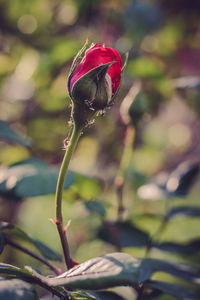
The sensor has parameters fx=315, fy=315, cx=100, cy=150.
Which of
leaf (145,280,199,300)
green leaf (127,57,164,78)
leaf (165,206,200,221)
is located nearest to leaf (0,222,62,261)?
leaf (145,280,199,300)

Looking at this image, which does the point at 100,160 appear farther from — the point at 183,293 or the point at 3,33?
the point at 183,293

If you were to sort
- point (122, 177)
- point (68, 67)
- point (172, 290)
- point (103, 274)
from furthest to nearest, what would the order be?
point (68, 67) → point (122, 177) → point (172, 290) → point (103, 274)

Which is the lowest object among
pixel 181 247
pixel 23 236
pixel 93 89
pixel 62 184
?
pixel 181 247

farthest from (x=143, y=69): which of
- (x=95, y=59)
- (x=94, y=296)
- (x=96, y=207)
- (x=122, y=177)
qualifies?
(x=94, y=296)

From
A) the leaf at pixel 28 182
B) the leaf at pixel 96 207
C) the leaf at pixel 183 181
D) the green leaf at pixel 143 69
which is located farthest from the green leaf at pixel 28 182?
the green leaf at pixel 143 69

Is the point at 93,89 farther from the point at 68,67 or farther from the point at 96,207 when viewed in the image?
the point at 68,67

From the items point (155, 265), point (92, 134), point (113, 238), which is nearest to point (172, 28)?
point (92, 134)
